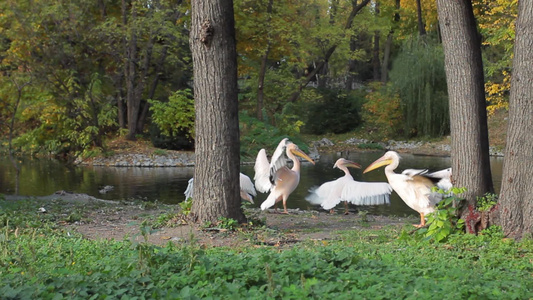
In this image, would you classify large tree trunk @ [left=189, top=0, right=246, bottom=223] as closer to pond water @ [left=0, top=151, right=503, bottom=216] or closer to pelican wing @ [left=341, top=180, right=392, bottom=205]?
pelican wing @ [left=341, top=180, right=392, bottom=205]

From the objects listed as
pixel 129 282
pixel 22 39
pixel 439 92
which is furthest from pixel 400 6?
pixel 129 282

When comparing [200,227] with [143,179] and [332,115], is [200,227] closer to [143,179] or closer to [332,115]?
[143,179]

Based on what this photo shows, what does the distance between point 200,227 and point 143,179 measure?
12747 millimetres

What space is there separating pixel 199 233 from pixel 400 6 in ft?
120

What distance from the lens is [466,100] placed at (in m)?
8.00

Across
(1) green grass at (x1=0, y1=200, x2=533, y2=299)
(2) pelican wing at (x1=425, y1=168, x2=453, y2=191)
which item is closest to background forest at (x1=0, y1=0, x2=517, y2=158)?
(2) pelican wing at (x1=425, y1=168, x2=453, y2=191)

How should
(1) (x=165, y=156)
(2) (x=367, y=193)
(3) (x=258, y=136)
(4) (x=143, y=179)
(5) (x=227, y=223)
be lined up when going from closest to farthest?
(5) (x=227, y=223)
(2) (x=367, y=193)
(4) (x=143, y=179)
(1) (x=165, y=156)
(3) (x=258, y=136)

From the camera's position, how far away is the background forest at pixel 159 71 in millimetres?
25172

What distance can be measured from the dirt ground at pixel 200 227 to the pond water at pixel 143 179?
3.41 meters

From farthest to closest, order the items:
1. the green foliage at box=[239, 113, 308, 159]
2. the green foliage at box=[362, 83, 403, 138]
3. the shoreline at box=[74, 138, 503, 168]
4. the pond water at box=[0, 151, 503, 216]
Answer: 1. the green foliage at box=[362, 83, 403, 138]
2. the green foliage at box=[239, 113, 308, 159]
3. the shoreline at box=[74, 138, 503, 168]
4. the pond water at box=[0, 151, 503, 216]

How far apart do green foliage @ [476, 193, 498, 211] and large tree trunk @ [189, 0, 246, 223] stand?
309cm

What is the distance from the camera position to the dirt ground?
7668 millimetres

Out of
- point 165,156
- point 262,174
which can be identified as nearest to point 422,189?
point 262,174

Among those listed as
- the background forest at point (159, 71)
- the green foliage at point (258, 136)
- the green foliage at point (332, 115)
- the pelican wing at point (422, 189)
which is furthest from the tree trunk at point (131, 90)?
the pelican wing at point (422, 189)
